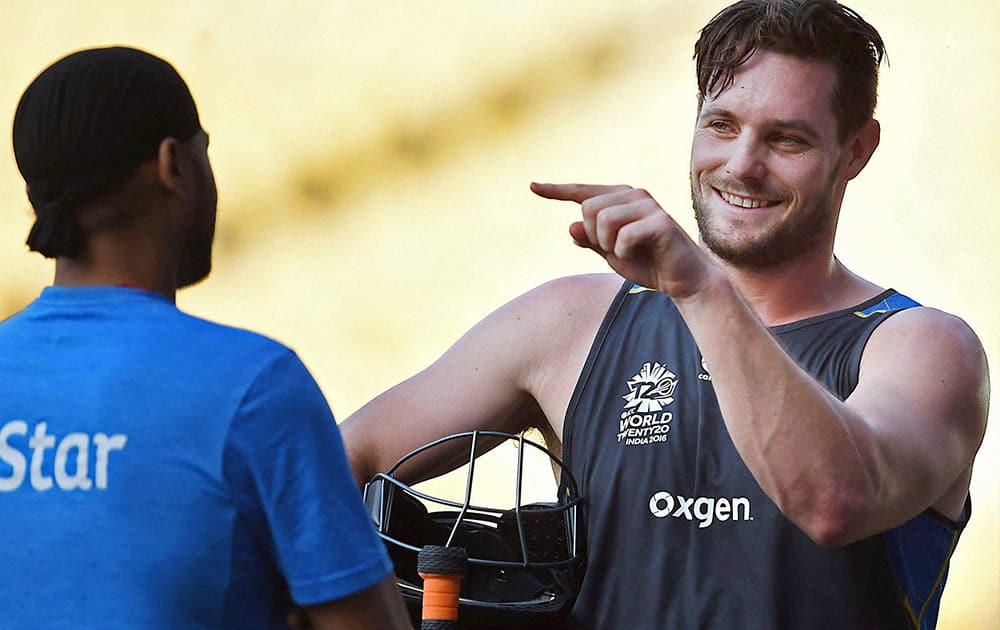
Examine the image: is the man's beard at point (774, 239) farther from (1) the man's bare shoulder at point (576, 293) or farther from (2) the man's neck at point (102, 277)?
(2) the man's neck at point (102, 277)

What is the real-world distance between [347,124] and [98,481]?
2.32m

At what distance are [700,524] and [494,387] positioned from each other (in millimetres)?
360

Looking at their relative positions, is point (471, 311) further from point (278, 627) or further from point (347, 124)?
point (278, 627)

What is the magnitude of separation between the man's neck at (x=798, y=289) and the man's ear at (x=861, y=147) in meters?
0.14

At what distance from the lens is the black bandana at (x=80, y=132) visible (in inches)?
40.0

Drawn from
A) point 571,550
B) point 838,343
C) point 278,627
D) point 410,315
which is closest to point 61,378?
point 278,627

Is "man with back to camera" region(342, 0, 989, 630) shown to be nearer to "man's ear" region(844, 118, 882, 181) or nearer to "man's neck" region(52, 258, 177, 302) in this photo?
"man's ear" region(844, 118, 882, 181)

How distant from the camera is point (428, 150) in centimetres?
320

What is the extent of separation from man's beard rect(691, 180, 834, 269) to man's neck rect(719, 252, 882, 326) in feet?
0.04

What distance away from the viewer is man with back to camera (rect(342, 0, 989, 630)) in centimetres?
134

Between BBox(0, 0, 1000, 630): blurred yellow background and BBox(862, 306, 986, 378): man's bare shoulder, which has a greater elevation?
BBox(0, 0, 1000, 630): blurred yellow background

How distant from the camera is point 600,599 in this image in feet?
5.36

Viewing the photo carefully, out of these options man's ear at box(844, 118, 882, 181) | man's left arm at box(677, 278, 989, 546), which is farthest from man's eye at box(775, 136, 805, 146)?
man's left arm at box(677, 278, 989, 546)

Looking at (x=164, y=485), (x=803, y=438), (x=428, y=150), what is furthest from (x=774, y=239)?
(x=428, y=150)
